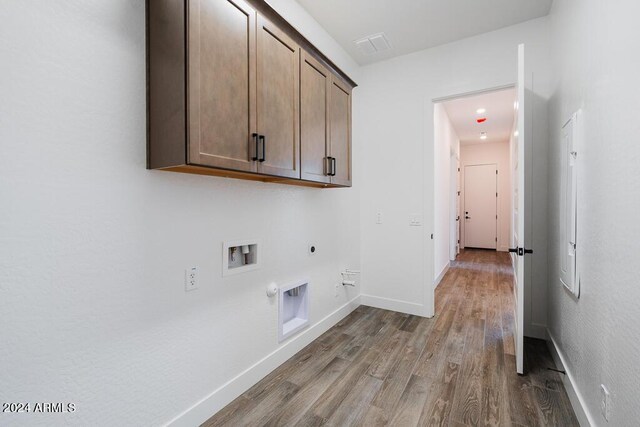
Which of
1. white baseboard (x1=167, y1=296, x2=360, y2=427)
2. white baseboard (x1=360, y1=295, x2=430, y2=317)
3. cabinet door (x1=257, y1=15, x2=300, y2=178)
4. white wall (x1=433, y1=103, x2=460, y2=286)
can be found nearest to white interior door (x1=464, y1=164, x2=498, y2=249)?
white wall (x1=433, y1=103, x2=460, y2=286)

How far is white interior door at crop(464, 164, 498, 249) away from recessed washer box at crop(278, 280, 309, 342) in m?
6.66

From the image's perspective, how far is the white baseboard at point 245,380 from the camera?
154 centimetres

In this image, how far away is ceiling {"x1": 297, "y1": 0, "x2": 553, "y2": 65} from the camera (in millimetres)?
2361

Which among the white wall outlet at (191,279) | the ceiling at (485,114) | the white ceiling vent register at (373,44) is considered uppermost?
the white ceiling vent register at (373,44)

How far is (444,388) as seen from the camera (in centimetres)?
190

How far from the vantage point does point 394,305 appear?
10.6 ft

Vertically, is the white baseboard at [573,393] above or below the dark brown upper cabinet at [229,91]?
below

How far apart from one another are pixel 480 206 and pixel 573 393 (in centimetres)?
658

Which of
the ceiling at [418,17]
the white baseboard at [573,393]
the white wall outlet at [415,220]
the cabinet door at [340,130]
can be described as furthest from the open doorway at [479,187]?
the cabinet door at [340,130]

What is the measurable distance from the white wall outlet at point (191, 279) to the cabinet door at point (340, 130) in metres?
1.19

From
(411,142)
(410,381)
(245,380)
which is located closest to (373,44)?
(411,142)

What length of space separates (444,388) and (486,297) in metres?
2.27

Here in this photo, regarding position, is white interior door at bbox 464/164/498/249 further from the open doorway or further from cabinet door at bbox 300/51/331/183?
cabinet door at bbox 300/51/331/183

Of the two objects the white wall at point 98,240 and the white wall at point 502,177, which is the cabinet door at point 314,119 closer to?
the white wall at point 98,240
